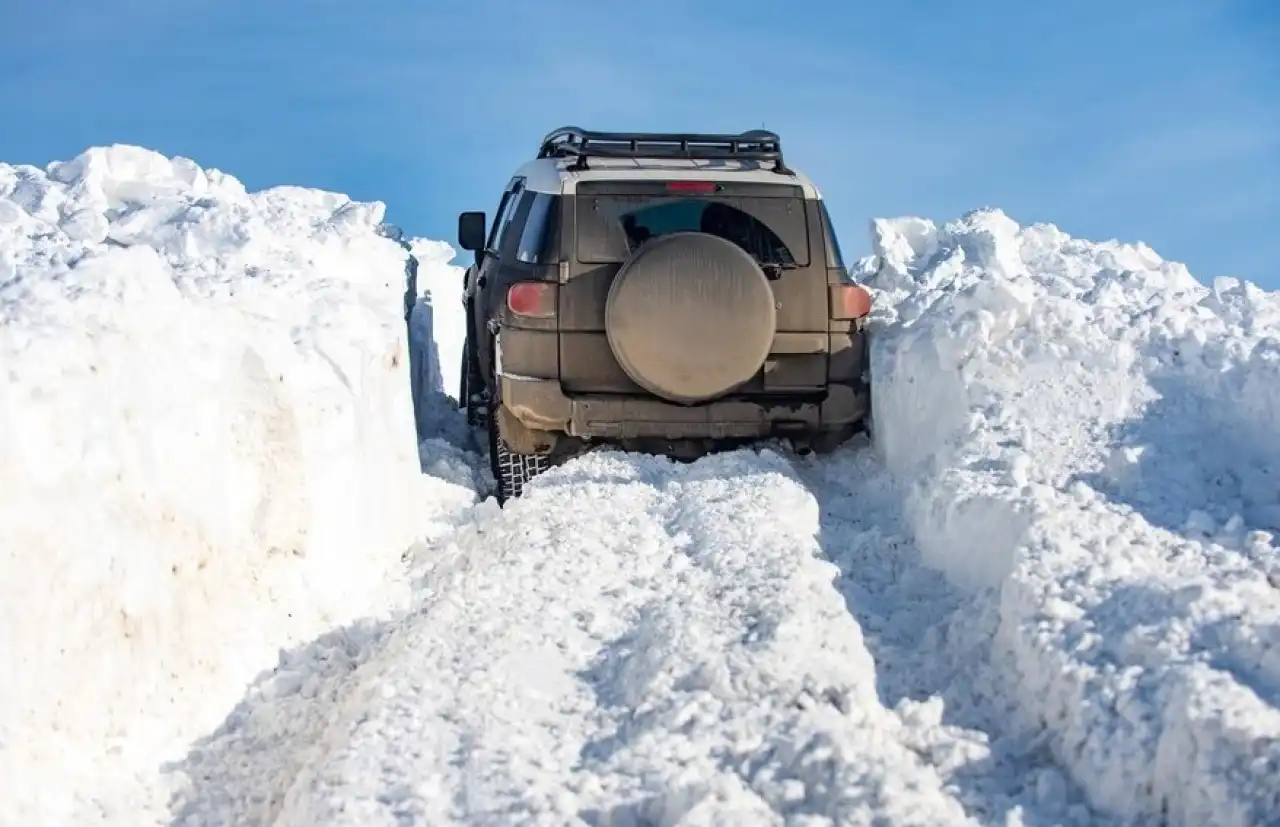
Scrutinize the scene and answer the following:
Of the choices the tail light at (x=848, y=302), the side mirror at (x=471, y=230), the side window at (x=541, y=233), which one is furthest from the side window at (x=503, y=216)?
the tail light at (x=848, y=302)

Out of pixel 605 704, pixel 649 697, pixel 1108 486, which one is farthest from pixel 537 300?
pixel 649 697

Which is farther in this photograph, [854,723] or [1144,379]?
[1144,379]

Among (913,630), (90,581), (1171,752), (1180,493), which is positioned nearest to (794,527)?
(913,630)

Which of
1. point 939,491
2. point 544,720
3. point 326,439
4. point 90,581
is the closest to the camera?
point 544,720

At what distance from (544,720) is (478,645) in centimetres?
74

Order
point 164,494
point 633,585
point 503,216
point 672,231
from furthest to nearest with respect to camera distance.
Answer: point 503,216 < point 672,231 < point 633,585 < point 164,494

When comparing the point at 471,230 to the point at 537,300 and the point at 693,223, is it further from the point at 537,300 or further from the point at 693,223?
the point at 693,223

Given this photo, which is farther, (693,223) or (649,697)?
(693,223)

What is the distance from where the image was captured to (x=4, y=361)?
15.7ft

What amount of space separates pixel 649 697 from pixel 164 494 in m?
2.28

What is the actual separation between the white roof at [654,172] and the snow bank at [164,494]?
143cm

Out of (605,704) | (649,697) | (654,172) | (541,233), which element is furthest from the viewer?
(654,172)

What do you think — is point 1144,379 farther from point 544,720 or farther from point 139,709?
point 139,709

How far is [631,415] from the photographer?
757 cm
